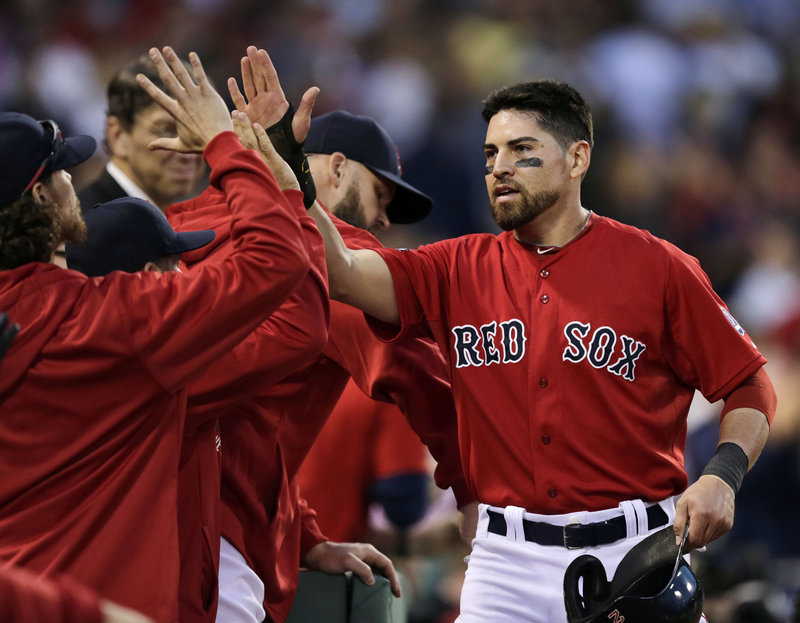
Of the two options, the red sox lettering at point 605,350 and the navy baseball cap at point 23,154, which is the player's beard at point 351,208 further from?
the navy baseball cap at point 23,154

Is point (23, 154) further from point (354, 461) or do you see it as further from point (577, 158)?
point (354, 461)

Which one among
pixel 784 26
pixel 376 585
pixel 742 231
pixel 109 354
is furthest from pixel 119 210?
pixel 784 26

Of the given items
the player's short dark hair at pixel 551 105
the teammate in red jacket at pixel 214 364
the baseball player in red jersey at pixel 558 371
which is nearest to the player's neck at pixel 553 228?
the baseball player in red jersey at pixel 558 371

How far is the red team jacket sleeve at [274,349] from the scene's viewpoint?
2668 millimetres

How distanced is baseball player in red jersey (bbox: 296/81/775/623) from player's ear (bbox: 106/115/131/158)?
1.73 meters

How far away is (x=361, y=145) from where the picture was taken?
12.8 ft

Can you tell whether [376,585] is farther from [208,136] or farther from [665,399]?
[208,136]

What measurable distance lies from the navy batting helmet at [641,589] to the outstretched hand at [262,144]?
4.15ft

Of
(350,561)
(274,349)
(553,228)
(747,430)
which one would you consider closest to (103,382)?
(274,349)

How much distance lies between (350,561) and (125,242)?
1.30 meters

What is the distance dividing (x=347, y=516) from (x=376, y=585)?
3.58 feet

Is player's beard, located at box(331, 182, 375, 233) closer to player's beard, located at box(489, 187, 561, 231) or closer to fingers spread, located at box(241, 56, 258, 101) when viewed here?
player's beard, located at box(489, 187, 561, 231)

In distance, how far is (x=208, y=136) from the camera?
107 inches

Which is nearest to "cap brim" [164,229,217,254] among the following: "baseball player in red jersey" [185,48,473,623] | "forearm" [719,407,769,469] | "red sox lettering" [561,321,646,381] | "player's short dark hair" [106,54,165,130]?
"baseball player in red jersey" [185,48,473,623]
